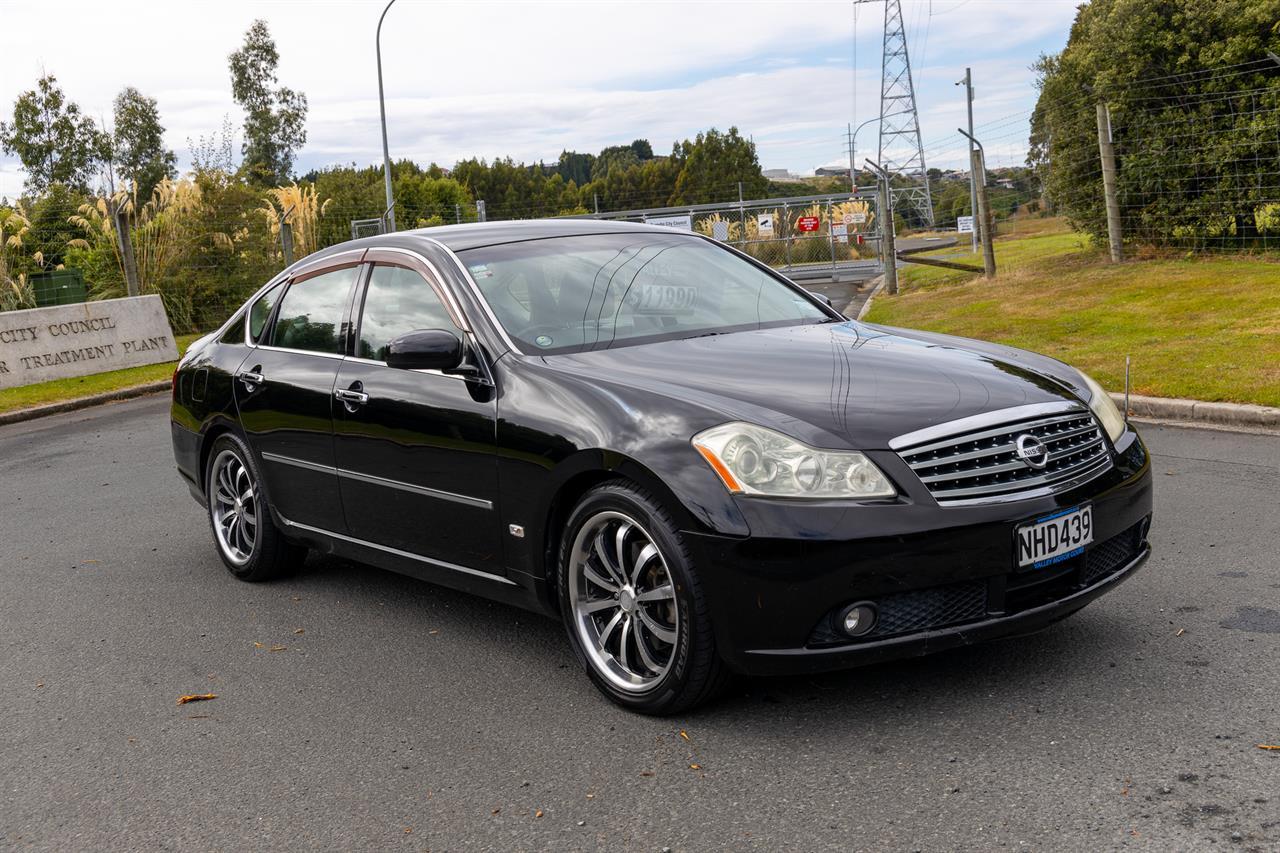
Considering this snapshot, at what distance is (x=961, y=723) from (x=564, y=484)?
1.45 meters

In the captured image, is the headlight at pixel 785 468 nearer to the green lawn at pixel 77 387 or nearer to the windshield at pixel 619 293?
the windshield at pixel 619 293

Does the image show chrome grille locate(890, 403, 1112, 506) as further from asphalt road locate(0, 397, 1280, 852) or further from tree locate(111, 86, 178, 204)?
tree locate(111, 86, 178, 204)

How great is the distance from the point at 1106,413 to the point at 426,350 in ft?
7.87

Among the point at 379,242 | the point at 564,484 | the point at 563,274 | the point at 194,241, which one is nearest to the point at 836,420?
the point at 564,484

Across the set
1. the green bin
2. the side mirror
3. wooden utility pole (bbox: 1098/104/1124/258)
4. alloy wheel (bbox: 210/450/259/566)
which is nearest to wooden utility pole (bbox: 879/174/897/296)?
wooden utility pole (bbox: 1098/104/1124/258)

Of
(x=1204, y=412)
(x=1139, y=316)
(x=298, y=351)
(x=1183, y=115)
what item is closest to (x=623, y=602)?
(x=298, y=351)

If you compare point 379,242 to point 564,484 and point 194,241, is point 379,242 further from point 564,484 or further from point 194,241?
point 194,241

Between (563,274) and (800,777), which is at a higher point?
(563,274)

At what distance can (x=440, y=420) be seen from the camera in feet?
15.5

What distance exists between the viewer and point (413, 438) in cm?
486

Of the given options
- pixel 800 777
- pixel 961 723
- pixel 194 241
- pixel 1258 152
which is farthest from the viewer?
pixel 194 241

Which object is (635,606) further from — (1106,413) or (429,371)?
(1106,413)

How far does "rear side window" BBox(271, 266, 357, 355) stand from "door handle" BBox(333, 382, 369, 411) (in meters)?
0.29

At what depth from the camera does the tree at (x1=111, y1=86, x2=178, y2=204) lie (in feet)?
234
